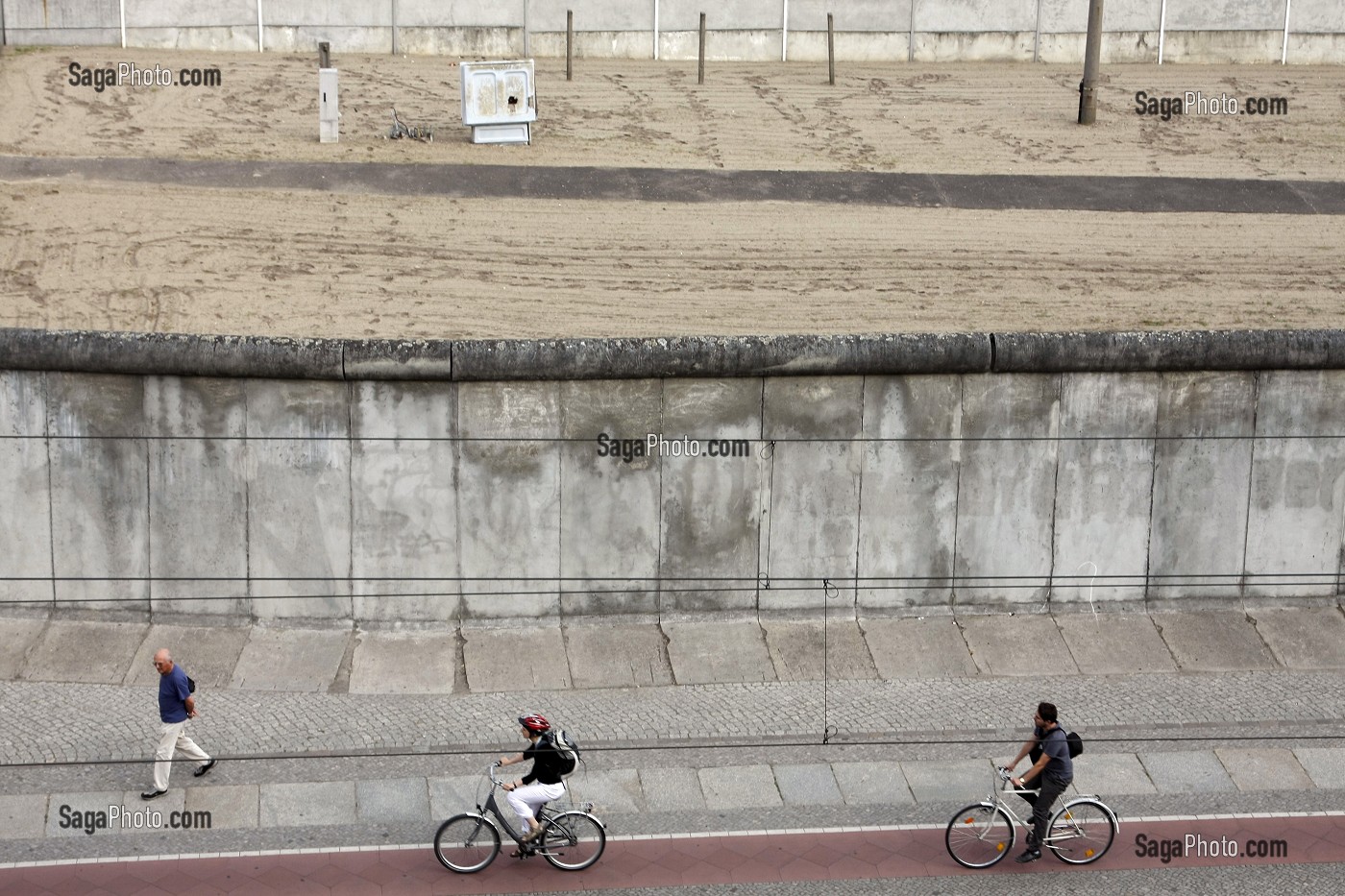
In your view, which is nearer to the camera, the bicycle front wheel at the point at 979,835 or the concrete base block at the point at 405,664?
the bicycle front wheel at the point at 979,835

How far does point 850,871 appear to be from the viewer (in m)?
13.7

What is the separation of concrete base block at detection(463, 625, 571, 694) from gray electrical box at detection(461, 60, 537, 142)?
50.0 feet

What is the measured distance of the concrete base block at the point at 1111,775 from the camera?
49.7ft

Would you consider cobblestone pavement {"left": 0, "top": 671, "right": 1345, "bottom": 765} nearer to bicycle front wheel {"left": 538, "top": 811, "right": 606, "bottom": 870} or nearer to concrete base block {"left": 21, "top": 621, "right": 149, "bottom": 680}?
concrete base block {"left": 21, "top": 621, "right": 149, "bottom": 680}

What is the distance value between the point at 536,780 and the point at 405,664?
4.10 meters

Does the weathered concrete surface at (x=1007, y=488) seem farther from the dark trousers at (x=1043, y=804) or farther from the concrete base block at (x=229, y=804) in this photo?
the concrete base block at (x=229, y=804)

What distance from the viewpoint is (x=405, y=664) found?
17.1m

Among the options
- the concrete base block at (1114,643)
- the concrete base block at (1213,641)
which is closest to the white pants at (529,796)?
the concrete base block at (1114,643)

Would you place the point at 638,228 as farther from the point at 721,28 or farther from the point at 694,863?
the point at 694,863

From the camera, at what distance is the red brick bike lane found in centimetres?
1318

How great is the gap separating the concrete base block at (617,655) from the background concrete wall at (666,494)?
1.10 ft

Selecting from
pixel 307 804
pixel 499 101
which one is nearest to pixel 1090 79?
pixel 499 101

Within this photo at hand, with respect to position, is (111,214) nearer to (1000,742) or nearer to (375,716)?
(375,716)

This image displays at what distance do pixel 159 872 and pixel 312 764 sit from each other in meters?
2.08
